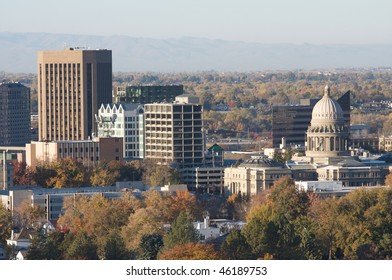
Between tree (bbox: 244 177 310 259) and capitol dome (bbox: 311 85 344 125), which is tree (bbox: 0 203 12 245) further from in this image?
capitol dome (bbox: 311 85 344 125)

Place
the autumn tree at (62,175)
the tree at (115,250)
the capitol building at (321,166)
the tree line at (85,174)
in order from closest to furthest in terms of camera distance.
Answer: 1. the tree at (115,250)
2. the autumn tree at (62,175)
3. the tree line at (85,174)
4. the capitol building at (321,166)

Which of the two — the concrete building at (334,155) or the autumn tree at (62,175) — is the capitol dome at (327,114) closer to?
the concrete building at (334,155)

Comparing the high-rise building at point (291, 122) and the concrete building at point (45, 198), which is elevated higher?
the high-rise building at point (291, 122)

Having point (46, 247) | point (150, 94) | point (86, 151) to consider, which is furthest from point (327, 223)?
point (150, 94)

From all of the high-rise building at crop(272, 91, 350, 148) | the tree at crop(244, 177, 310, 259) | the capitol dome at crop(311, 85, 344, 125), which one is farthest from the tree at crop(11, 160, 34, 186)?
the high-rise building at crop(272, 91, 350, 148)

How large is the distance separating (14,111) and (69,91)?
28.6 meters

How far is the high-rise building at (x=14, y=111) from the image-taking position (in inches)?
6762

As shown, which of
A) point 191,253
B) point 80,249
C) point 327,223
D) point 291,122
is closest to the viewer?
point 191,253

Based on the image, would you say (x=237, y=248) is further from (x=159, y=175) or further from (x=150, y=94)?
(x=150, y=94)

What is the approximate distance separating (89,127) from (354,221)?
78.9 meters

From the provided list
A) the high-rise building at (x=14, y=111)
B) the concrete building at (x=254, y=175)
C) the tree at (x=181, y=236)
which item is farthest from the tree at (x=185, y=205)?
the high-rise building at (x=14, y=111)

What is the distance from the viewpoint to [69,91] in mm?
146500

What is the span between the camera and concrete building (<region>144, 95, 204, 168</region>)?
11781 cm

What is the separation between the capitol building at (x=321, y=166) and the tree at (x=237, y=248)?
45645 mm
